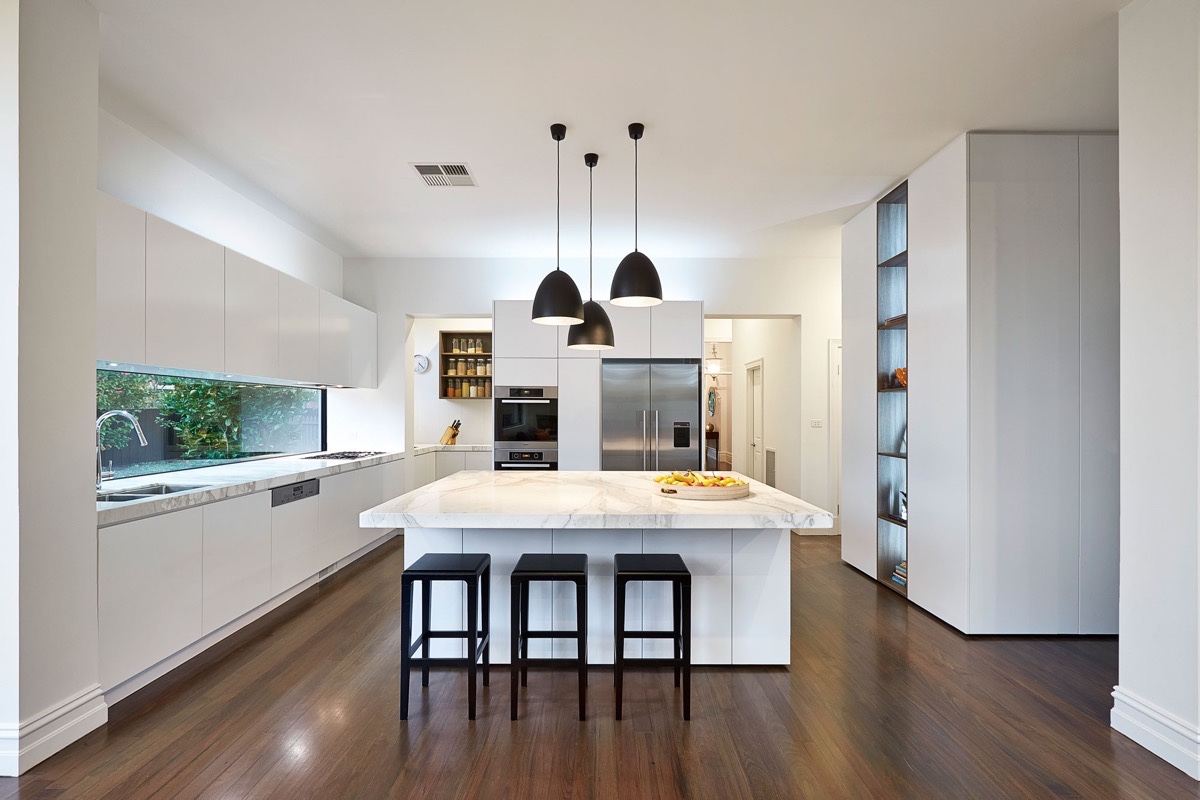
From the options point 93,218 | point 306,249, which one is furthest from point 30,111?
point 306,249

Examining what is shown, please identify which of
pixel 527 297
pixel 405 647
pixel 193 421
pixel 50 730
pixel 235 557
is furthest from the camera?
pixel 527 297

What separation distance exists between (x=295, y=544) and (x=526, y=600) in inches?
79.9

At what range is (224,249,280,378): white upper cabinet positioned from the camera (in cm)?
348

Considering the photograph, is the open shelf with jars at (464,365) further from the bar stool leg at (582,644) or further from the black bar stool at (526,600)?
the bar stool leg at (582,644)

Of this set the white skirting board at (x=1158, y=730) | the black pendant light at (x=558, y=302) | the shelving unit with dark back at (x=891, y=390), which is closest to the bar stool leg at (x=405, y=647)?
the black pendant light at (x=558, y=302)

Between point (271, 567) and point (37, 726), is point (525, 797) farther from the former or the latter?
point (271, 567)

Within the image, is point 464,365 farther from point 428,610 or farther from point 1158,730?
point 1158,730

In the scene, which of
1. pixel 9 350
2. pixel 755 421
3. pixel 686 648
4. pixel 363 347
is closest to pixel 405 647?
pixel 686 648

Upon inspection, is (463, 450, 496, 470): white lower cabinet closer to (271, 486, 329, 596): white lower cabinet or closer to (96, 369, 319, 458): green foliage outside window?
(96, 369, 319, 458): green foliage outside window

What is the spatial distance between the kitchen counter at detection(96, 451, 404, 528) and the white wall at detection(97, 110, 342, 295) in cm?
144

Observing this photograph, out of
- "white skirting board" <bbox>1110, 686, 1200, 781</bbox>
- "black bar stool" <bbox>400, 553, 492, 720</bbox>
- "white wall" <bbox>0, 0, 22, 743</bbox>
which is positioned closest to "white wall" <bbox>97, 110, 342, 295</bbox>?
"white wall" <bbox>0, 0, 22, 743</bbox>

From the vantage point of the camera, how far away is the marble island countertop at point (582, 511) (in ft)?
7.91

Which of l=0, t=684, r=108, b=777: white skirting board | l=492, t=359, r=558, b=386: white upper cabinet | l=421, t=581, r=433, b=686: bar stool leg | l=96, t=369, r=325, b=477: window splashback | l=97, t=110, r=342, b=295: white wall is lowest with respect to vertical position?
l=0, t=684, r=108, b=777: white skirting board

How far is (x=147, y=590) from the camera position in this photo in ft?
8.44
